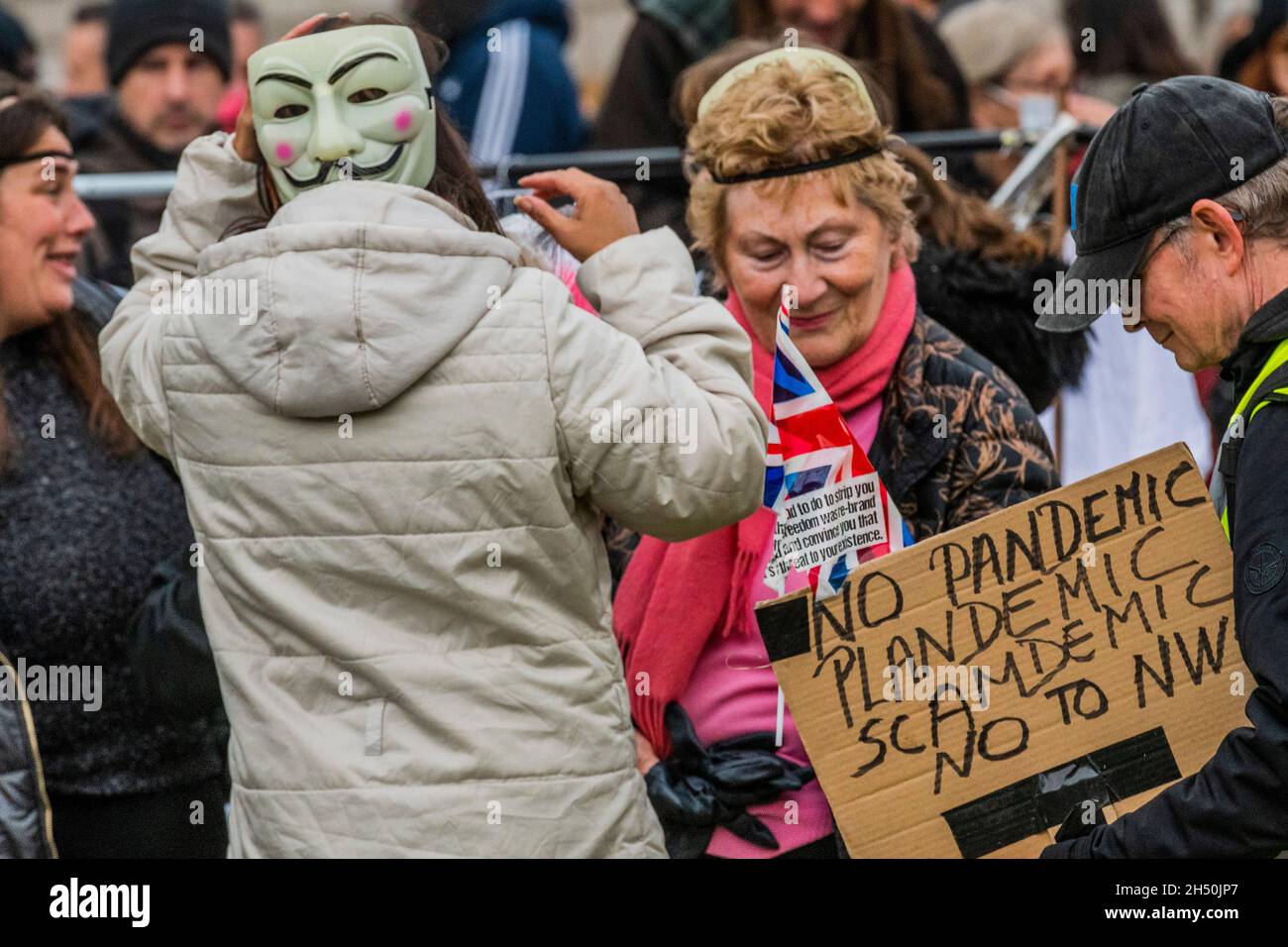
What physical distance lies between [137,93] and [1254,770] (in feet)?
15.4

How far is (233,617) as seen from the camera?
2809 mm

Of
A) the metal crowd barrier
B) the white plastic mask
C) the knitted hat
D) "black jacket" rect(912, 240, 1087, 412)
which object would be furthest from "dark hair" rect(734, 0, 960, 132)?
the white plastic mask

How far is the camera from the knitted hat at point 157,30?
19.8 ft

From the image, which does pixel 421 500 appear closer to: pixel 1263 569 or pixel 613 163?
pixel 1263 569

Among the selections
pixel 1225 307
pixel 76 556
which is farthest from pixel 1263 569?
pixel 76 556

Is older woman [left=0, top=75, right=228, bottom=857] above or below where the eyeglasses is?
below

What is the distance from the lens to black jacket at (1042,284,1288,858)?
2371mm

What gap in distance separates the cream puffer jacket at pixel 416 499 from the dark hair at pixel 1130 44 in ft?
15.5

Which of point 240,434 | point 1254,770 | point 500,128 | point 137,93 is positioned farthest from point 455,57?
point 1254,770

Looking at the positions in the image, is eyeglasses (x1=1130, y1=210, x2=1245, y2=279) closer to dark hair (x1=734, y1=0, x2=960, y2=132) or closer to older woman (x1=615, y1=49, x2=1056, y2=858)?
older woman (x1=615, y1=49, x2=1056, y2=858)

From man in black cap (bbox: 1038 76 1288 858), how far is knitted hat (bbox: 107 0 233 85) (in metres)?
3.97

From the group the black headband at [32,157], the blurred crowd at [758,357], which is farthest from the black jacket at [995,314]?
the black headband at [32,157]

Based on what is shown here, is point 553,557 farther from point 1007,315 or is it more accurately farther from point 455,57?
point 455,57

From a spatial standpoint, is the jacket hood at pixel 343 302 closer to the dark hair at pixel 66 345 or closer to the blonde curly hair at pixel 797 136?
the blonde curly hair at pixel 797 136
